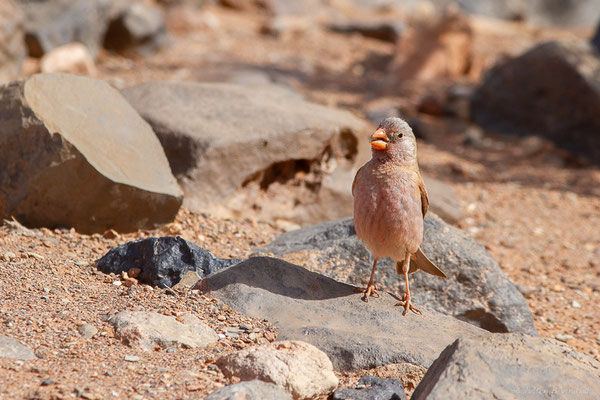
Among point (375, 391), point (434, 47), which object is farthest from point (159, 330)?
point (434, 47)

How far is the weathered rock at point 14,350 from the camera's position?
313 centimetres

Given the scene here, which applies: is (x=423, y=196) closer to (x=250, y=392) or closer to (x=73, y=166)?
(x=250, y=392)

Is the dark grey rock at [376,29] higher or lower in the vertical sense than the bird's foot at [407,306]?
higher

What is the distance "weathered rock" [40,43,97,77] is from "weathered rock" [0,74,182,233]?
14.8 feet

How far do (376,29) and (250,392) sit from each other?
36.5 feet

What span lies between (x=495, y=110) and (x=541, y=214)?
120 inches

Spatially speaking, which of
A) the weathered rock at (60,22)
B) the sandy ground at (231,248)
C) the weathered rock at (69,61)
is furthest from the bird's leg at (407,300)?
the weathered rock at (60,22)

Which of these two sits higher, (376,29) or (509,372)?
(376,29)

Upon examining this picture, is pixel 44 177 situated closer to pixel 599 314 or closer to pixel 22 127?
pixel 22 127

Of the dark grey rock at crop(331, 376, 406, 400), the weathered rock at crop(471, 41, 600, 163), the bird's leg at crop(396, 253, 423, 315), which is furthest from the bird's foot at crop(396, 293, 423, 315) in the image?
the weathered rock at crop(471, 41, 600, 163)

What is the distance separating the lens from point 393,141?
3855 mm

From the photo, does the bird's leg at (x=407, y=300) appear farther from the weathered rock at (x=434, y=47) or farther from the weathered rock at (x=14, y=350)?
the weathered rock at (x=434, y=47)

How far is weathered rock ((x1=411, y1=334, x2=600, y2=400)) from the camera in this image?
119 inches

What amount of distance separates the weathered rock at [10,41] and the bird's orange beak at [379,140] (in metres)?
5.82
